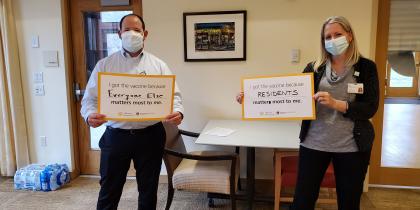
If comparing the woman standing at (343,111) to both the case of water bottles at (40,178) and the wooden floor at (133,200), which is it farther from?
the case of water bottles at (40,178)

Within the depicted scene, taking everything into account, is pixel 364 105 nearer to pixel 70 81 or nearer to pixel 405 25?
pixel 405 25

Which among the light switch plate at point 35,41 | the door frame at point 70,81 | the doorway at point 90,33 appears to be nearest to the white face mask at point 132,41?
the doorway at point 90,33

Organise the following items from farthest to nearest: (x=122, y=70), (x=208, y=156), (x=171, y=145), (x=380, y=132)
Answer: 1. (x=380, y=132)
2. (x=171, y=145)
3. (x=208, y=156)
4. (x=122, y=70)

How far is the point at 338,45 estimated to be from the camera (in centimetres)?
163

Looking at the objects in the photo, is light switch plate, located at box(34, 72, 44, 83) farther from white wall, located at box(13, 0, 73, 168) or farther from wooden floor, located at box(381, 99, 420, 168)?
wooden floor, located at box(381, 99, 420, 168)

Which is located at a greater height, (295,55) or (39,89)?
(295,55)

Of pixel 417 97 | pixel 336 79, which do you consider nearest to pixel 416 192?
pixel 417 97

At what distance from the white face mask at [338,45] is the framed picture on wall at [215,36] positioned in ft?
4.68

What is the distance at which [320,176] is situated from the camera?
177 cm

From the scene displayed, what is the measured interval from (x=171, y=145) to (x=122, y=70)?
91cm

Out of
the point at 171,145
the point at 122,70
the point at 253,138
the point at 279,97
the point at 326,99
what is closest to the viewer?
the point at 326,99

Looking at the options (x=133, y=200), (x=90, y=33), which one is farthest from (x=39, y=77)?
(x=133, y=200)

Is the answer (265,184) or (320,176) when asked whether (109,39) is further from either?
(320,176)

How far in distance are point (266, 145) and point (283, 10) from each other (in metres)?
1.36
